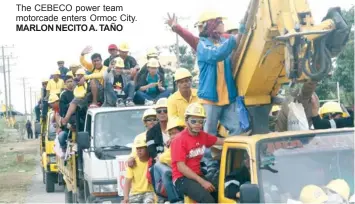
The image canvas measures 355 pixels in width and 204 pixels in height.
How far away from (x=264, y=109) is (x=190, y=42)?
131 centimetres

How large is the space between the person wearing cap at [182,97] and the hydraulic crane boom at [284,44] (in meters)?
1.39

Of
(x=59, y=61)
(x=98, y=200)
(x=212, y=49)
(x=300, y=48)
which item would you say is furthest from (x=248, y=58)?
(x=59, y=61)

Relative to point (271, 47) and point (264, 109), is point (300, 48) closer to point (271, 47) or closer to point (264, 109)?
point (271, 47)

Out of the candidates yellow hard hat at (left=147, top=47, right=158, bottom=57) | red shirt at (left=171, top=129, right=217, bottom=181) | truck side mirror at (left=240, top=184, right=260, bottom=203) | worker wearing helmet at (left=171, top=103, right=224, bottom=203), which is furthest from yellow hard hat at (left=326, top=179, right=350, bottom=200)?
yellow hard hat at (left=147, top=47, right=158, bottom=57)

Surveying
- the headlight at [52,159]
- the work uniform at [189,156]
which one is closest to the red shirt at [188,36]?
the work uniform at [189,156]

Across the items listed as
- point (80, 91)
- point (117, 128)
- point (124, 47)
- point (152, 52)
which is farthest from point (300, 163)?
point (124, 47)

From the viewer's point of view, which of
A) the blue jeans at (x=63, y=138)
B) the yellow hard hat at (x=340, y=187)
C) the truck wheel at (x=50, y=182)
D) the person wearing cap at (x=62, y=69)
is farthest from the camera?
the person wearing cap at (x=62, y=69)

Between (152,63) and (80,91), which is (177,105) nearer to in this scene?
(152,63)

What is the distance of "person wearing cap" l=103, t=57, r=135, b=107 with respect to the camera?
13391 millimetres

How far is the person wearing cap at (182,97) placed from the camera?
9.38 metres

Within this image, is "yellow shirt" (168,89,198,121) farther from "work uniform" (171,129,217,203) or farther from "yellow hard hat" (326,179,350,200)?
"yellow hard hat" (326,179,350,200)

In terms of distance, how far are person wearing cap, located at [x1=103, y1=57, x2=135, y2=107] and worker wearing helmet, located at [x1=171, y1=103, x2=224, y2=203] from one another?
5.49 metres

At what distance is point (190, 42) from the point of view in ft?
29.9

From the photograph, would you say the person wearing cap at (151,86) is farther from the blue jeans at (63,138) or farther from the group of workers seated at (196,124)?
the group of workers seated at (196,124)
